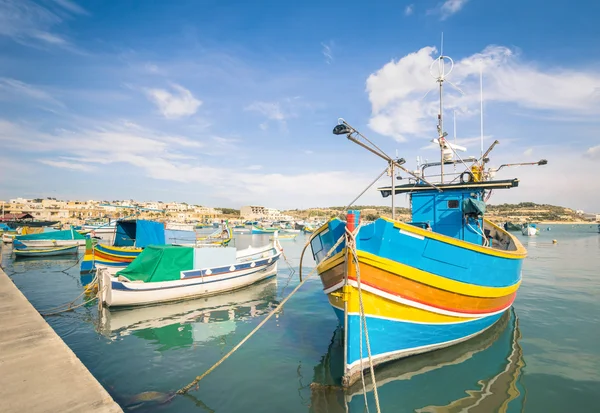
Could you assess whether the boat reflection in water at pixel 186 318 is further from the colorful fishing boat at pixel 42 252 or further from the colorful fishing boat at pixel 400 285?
the colorful fishing boat at pixel 42 252

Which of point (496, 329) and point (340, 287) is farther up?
point (340, 287)

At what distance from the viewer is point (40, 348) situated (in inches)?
241

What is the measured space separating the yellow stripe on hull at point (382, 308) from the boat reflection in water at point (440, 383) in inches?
47.2

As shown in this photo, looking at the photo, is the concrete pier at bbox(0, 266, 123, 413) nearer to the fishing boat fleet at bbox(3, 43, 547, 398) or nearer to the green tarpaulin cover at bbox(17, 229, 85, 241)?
the fishing boat fleet at bbox(3, 43, 547, 398)

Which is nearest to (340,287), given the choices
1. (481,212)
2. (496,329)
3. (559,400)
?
(559,400)

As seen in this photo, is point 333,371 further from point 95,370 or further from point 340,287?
point 95,370

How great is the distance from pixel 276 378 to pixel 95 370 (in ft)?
14.9

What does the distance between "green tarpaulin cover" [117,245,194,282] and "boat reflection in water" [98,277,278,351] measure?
4.36 ft

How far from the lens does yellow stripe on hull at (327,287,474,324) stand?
6.20 meters

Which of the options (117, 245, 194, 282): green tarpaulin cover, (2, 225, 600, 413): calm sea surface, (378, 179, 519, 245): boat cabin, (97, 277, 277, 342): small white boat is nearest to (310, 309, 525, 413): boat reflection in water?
(2, 225, 600, 413): calm sea surface

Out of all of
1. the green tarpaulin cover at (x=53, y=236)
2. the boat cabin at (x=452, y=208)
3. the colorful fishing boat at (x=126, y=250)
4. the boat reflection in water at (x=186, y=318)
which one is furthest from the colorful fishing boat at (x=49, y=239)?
the boat cabin at (x=452, y=208)

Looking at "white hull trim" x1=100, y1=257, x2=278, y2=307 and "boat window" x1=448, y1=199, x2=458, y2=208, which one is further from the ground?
"boat window" x1=448, y1=199, x2=458, y2=208

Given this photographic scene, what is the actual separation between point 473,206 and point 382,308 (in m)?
5.61

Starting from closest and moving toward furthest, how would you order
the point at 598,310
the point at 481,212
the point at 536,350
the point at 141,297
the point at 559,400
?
the point at 559,400
the point at 536,350
the point at 481,212
the point at 598,310
the point at 141,297
